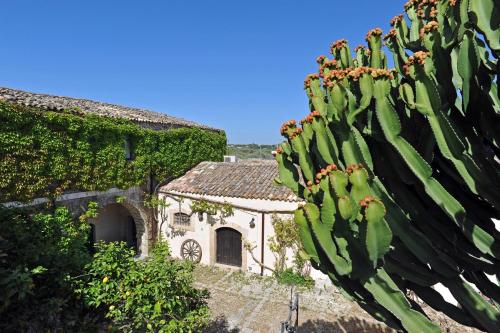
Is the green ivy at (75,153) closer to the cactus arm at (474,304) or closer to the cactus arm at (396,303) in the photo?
the cactus arm at (396,303)

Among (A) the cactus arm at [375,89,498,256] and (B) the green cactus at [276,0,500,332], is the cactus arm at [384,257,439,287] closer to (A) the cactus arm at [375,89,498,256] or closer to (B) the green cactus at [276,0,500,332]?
(B) the green cactus at [276,0,500,332]

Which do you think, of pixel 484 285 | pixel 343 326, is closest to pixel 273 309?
pixel 343 326

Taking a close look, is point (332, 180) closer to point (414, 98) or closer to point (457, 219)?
point (414, 98)

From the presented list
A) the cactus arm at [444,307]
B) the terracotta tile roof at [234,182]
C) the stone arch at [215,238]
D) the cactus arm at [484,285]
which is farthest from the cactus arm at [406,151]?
the stone arch at [215,238]

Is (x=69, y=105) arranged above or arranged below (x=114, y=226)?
above

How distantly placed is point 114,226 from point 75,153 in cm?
674

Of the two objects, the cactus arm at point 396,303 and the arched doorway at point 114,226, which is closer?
the cactus arm at point 396,303

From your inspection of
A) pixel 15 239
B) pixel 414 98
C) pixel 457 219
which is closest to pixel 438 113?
pixel 414 98

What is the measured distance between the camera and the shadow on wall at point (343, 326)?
28.7ft

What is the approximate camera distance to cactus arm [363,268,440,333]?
3074 millimetres

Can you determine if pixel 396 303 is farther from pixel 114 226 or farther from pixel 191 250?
pixel 114 226

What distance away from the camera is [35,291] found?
4.00 meters

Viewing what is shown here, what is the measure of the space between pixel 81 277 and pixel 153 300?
112 centimetres

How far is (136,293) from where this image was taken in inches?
174
